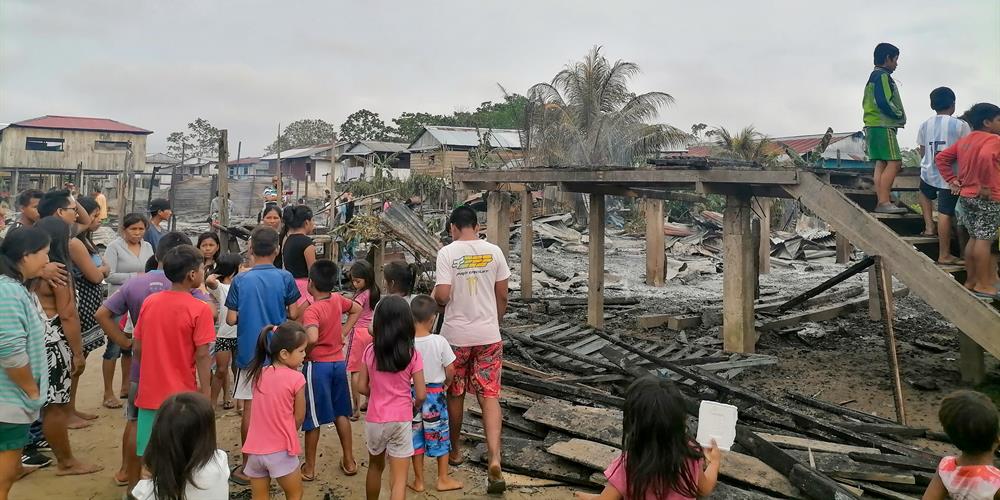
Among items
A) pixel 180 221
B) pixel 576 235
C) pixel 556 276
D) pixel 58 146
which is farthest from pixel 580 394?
pixel 58 146

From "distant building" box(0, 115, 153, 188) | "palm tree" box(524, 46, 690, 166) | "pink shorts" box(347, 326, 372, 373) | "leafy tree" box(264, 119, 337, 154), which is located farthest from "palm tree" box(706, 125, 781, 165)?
"leafy tree" box(264, 119, 337, 154)

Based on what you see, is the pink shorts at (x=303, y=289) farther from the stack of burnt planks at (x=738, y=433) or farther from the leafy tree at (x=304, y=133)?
the leafy tree at (x=304, y=133)

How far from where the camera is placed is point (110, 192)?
34.5 m

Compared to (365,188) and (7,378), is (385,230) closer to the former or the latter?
(7,378)

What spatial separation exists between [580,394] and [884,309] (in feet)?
9.70

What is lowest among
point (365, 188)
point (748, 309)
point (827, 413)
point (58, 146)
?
point (827, 413)

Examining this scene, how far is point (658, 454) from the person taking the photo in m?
2.57

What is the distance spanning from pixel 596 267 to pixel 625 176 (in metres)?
2.13

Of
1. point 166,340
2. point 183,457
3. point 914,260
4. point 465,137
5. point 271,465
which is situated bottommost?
point 271,465

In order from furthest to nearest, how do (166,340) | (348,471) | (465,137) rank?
1. (465,137)
2. (348,471)
3. (166,340)

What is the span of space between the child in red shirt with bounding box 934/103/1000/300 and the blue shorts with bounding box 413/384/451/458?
199 inches

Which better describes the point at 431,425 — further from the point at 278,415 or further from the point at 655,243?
the point at 655,243

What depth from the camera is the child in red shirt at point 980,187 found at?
5.52m

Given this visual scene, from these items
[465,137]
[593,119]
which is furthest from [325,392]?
[465,137]
